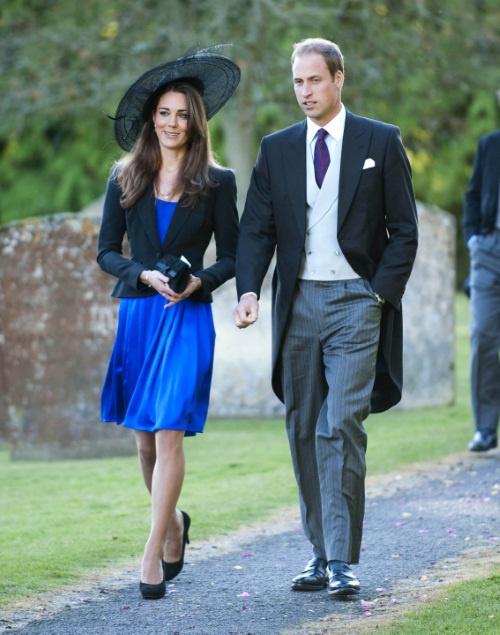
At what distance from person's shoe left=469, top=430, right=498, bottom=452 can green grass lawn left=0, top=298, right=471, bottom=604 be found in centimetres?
33

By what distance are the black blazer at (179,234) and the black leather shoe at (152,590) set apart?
1138 millimetres

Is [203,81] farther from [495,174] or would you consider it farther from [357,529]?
[495,174]

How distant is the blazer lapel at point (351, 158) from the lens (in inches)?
239

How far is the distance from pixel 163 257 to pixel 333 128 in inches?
33.2

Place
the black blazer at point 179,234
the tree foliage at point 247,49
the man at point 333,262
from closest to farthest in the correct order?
the man at point 333,262 → the black blazer at point 179,234 → the tree foliage at point 247,49

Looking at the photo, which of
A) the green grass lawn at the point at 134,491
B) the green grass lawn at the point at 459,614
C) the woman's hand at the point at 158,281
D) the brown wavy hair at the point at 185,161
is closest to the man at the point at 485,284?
the green grass lawn at the point at 134,491

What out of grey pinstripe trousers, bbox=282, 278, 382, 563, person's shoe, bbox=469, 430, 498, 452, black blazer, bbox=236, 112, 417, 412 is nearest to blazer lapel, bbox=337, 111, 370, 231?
black blazer, bbox=236, 112, 417, 412

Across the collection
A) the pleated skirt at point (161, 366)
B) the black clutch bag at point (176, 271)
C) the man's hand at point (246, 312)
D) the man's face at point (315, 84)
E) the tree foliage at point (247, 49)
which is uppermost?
the tree foliage at point (247, 49)

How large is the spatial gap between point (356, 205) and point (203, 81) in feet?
2.99

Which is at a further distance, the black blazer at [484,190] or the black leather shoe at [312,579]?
the black blazer at [484,190]

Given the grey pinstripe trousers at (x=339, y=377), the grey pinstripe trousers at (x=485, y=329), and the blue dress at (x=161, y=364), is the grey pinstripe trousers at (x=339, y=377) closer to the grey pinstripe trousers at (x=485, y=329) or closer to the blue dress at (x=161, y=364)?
the blue dress at (x=161, y=364)

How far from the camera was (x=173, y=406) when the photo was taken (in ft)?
20.2

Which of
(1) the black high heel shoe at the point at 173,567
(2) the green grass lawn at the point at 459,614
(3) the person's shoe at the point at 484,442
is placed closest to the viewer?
(2) the green grass lawn at the point at 459,614

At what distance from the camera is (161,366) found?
625 cm
